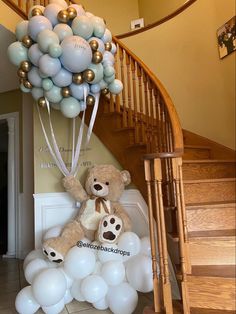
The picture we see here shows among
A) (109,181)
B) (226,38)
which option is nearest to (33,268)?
(109,181)

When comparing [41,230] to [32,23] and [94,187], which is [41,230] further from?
[32,23]

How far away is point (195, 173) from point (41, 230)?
176cm

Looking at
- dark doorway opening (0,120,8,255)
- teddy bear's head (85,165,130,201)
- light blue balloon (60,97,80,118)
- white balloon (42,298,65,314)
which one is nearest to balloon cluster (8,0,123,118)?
light blue balloon (60,97,80,118)

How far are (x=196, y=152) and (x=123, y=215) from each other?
1.11m

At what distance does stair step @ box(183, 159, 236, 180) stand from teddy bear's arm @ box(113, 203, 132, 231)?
696 mm

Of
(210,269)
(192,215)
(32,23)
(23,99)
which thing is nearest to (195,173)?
(192,215)

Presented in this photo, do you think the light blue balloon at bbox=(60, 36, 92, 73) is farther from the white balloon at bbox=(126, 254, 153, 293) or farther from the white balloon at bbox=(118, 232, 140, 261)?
the white balloon at bbox=(126, 254, 153, 293)

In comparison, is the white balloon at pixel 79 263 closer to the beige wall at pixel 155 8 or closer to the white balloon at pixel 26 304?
the white balloon at pixel 26 304

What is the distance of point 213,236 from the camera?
1758 mm

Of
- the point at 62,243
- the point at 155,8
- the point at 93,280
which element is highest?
the point at 155,8

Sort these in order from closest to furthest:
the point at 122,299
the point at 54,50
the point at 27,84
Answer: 1. the point at 54,50
2. the point at 122,299
3. the point at 27,84

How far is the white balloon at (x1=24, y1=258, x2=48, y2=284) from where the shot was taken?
2.16 metres

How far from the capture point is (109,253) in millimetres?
2186

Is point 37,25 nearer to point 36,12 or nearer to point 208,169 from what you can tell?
point 36,12
